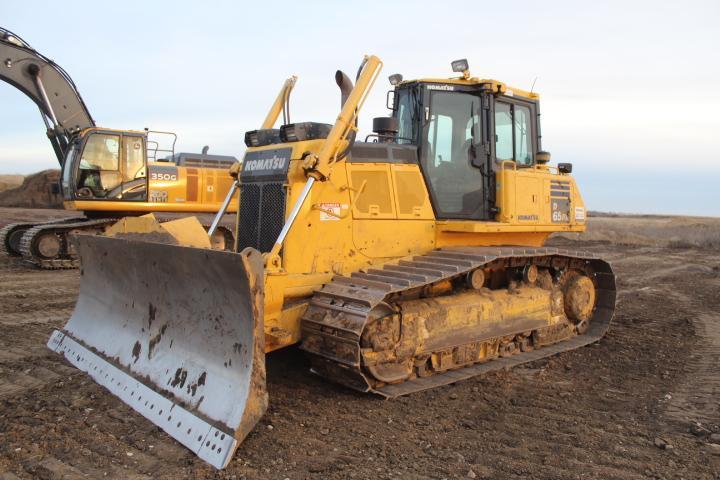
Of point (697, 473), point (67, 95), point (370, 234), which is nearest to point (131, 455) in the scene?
point (370, 234)

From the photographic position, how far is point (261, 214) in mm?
6195

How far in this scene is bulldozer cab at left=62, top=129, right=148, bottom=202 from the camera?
1291 cm

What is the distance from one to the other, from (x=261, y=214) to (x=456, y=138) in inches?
91.1

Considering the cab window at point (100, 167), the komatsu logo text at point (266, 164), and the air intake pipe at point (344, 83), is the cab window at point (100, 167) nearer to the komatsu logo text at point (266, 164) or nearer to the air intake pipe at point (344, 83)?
the komatsu logo text at point (266, 164)

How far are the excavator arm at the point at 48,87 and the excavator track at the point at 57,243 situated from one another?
1698mm

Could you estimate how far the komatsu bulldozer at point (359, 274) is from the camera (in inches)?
189

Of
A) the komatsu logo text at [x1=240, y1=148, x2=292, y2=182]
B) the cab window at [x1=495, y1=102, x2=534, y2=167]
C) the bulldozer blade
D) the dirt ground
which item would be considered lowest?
the dirt ground

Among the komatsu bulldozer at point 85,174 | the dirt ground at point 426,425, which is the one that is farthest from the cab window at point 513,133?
the komatsu bulldozer at point 85,174

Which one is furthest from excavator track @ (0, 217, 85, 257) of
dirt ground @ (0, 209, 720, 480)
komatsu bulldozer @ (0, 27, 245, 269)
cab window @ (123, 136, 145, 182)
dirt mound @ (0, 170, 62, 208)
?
dirt mound @ (0, 170, 62, 208)

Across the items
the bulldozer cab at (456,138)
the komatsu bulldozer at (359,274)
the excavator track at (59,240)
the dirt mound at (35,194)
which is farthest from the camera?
the dirt mound at (35,194)

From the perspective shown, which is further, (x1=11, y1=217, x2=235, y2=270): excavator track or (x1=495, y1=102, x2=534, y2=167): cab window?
(x1=11, y1=217, x2=235, y2=270): excavator track

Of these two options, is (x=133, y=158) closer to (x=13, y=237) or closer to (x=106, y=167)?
(x=106, y=167)

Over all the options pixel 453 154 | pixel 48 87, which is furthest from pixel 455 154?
pixel 48 87

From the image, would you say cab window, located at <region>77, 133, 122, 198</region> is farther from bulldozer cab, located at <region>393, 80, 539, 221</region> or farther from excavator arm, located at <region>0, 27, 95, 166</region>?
bulldozer cab, located at <region>393, 80, 539, 221</region>
